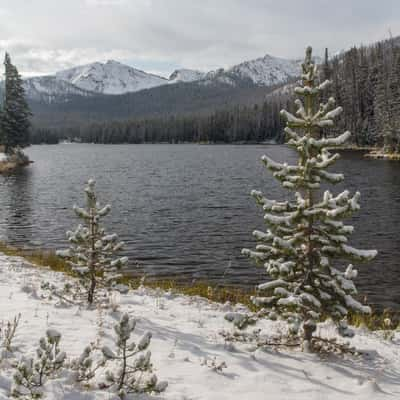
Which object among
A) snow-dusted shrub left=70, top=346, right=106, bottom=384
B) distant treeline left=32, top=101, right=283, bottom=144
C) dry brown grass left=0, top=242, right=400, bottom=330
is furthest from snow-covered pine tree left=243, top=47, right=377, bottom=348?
distant treeline left=32, top=101, right=283, bottom=144

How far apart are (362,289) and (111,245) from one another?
1035cm

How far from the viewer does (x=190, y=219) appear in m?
29.1

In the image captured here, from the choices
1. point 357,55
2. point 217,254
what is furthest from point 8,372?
point 357,55

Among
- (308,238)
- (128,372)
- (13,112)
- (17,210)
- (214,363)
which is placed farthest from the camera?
(13,112)

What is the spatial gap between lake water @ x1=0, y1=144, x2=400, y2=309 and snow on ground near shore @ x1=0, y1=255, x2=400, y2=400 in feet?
24.5

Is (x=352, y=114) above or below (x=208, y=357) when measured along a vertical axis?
above

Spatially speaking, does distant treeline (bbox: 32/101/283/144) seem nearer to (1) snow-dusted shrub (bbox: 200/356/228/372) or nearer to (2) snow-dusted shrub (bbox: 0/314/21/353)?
(1) snow-dusted shrub (bbox: 200/356/228/372)

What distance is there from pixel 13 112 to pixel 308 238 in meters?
67.6

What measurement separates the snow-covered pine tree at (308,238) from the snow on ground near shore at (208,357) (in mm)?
863

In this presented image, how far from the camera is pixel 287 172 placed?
788 centimetres

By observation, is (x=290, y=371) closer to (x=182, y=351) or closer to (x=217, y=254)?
(x=182, y=351)

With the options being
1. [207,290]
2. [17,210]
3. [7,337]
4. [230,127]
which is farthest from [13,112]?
[230,127]

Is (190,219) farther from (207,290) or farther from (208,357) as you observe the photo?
(208,357)

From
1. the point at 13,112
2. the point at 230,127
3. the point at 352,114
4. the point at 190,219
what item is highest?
the point at 230,127
